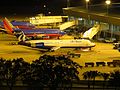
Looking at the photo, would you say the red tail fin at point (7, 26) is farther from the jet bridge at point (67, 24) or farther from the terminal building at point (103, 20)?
the terminal building at point (103, 20)

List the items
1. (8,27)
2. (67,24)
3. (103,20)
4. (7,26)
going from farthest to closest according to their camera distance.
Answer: (67,24), (7,26), (8,27), (103,20)

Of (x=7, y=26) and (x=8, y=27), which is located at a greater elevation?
(x=7, y=26)

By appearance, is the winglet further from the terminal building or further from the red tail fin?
the terminal building

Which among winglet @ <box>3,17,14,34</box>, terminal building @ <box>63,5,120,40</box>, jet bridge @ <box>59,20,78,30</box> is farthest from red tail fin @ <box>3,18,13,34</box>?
terminal building @ <box>63,5,120,40</box>

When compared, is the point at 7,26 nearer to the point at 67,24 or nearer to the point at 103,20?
the point at 67,24

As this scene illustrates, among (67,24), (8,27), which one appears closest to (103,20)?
(67,24)

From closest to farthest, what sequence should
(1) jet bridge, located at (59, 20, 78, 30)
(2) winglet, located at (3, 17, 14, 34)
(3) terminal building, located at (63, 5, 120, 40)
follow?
(3) terminal building, located at (63, 5, 120, 40), (2) winglet, located at (3, 17, 14, 34), (1) jet bridge, located at (59, 20, 78, 30)

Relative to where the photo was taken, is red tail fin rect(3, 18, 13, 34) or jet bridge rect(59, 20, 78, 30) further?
jet bridge rect(59, 20, 78, 30)

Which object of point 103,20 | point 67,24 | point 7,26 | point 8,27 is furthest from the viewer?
point 67,24

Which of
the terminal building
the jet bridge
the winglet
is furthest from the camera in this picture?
the jet bridge

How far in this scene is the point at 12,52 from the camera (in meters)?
73.0

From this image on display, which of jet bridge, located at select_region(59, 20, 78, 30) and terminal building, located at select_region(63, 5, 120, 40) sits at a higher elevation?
terminal building, located at select_region(63, 5, 120, 40)

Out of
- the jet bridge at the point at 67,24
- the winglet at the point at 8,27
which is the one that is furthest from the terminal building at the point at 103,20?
the winglet at the point at 8,27

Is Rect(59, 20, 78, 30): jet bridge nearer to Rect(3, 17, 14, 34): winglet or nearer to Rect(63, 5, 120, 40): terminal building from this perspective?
Rect(63, 5, 120, 40): terminal building
